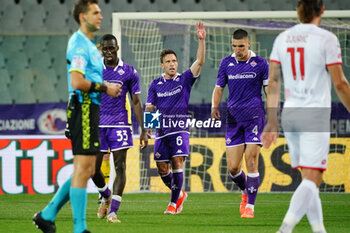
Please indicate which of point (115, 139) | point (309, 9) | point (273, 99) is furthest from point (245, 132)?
point (309, 9)

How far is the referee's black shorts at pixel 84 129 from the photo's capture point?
5.05 m

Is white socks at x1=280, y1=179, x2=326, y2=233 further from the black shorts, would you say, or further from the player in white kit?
the black shorts

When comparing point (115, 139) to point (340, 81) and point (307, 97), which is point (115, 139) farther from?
point (340, 81)

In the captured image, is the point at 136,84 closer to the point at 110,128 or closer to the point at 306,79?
the point at 110,128

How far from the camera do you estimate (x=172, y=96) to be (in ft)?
27.8

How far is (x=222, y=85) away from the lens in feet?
26.9

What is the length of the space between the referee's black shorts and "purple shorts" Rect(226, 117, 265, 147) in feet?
9.85

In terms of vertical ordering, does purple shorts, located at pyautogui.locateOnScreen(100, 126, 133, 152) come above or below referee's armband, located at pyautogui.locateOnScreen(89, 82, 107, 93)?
below

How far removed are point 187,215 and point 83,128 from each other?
311cm

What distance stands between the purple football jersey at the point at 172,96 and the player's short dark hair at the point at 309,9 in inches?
142

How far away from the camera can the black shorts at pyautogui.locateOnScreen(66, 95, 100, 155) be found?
5055 millimetres

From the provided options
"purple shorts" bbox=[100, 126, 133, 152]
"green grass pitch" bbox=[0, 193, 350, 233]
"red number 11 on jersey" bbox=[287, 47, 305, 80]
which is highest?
→ "red number 11 on jersey" bbox=[287, 47, 305, 80]

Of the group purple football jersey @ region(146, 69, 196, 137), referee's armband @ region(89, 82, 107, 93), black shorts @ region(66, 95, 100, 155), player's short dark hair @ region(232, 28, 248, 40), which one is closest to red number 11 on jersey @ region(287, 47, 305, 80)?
referee's armband @ region(89, 82, 107, 93)

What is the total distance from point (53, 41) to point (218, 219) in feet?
28.3
